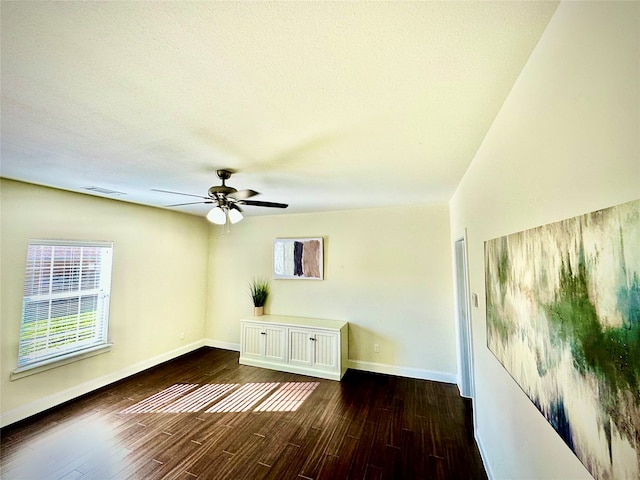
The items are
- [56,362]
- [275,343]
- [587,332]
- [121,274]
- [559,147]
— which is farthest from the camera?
[275,343]

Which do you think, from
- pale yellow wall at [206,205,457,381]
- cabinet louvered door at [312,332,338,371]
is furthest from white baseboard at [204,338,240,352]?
cabinet louvered door at [312,332,338,371]

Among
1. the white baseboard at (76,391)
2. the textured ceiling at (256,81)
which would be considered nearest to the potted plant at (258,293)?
the white baseboard at (76,391)

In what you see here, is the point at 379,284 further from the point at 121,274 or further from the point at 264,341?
the point at 121,274

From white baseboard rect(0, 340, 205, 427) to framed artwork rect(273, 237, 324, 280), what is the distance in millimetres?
2296

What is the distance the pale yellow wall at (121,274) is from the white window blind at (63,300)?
9cm

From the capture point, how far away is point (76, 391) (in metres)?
3.13

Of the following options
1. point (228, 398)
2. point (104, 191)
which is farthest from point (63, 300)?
point (228, 398)

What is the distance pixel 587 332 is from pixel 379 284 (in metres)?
3.26

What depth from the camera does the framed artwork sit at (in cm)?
435

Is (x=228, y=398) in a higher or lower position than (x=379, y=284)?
lower

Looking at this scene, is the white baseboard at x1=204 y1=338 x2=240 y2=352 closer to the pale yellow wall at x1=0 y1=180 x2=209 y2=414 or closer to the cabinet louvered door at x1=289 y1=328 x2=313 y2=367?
the pale yellow wall at x1=0 y1=180 x2=209 y2=414

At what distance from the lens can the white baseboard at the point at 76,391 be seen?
262 centimetres

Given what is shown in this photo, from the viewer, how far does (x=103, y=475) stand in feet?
6.61

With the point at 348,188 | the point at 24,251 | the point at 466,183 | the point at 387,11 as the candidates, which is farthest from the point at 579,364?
the point at 24,251
